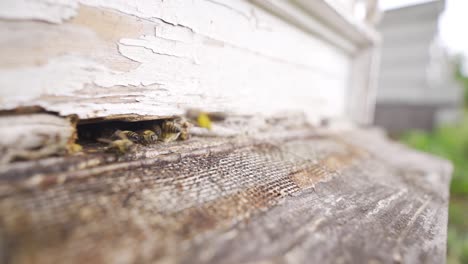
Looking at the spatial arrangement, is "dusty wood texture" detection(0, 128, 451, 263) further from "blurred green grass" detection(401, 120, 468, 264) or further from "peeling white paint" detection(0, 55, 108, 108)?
"blurred green grass" detection(401, 120, 468, 264)

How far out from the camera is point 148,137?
0.78 meters

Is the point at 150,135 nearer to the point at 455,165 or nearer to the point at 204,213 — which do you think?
the point at 204,213

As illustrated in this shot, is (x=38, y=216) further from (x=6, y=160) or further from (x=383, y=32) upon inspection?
(x=383, y=32)

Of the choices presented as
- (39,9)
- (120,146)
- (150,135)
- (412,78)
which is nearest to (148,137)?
(150,135)

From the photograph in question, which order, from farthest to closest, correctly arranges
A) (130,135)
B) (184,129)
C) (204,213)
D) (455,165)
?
(455,165) → (184,129) → (130,135) → (204,213)

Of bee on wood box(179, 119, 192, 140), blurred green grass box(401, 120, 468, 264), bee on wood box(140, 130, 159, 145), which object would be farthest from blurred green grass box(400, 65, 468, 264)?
bee on wood box(140, 130, 159, 145)

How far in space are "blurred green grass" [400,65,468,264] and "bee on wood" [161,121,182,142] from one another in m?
3.28

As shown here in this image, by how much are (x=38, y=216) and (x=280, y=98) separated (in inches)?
50.1

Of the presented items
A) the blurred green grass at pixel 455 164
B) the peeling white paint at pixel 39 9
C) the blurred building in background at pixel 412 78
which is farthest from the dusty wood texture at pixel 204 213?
the blurred building in background at pixel 412 78

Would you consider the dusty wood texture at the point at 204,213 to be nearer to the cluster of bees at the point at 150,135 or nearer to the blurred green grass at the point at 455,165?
the cluster of bees at the point at 150,135

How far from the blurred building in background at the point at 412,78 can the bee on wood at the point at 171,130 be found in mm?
6441

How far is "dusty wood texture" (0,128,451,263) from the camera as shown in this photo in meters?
0.41

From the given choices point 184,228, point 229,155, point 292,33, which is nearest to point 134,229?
point 184,228

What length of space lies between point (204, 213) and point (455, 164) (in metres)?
5.85
